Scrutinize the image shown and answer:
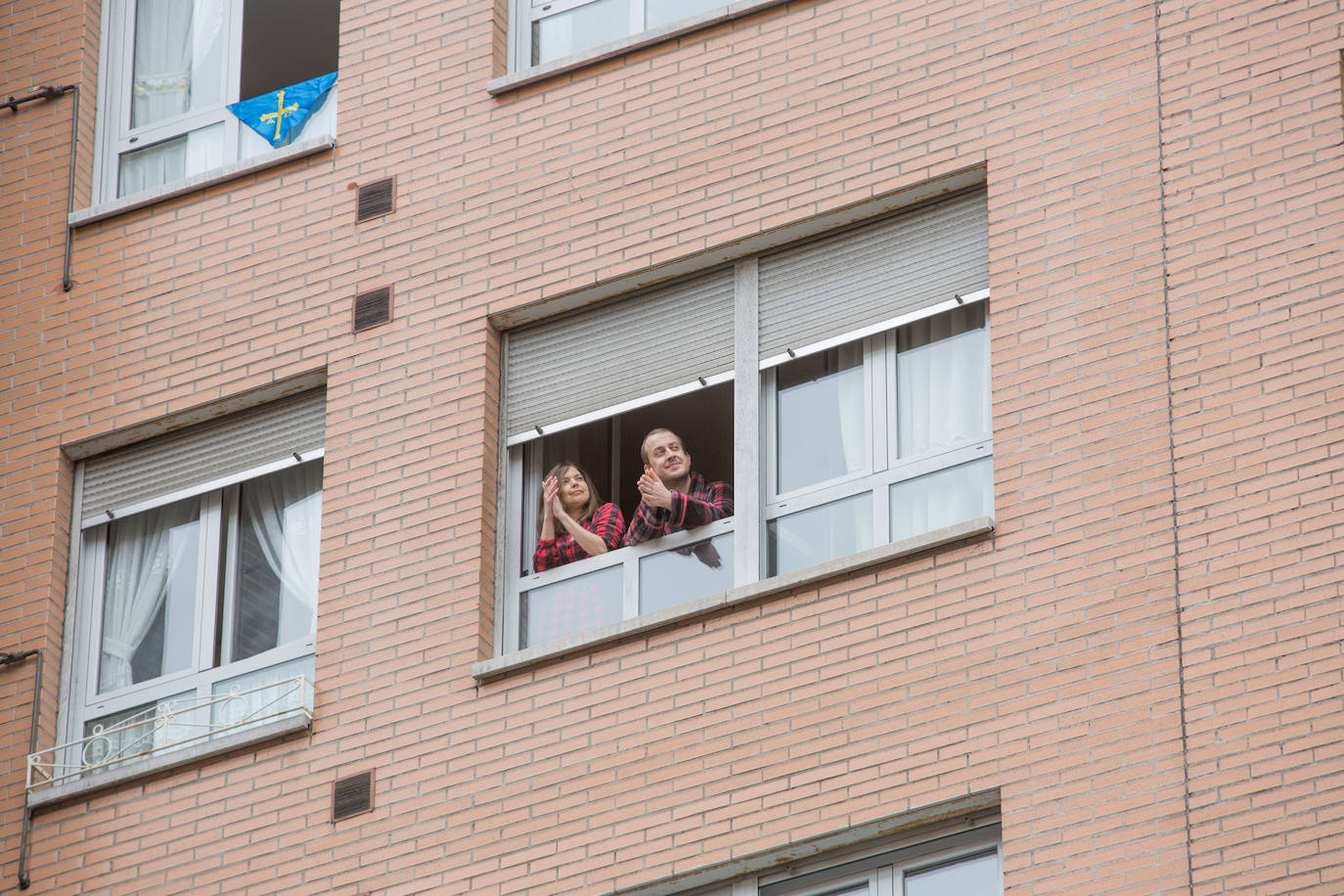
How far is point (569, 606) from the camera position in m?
16.9

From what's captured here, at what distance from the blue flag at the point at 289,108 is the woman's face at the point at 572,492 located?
376 cm

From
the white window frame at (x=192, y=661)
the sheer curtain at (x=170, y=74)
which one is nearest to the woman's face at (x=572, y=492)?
the white window frame at (x=192, y=661)

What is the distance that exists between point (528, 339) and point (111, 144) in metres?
4.00

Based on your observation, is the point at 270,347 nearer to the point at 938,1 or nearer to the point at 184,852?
the point at 184,852

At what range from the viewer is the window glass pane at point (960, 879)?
586 inches

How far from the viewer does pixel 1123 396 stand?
1527 centimetres

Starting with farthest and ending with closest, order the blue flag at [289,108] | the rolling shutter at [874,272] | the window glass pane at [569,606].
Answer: the blue flag at [289,108] → the window glass pane at [569,606] → the rolling shutter at [874,272]

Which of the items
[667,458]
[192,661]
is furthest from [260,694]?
[667,458]

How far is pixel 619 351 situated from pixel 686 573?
63.0 inches

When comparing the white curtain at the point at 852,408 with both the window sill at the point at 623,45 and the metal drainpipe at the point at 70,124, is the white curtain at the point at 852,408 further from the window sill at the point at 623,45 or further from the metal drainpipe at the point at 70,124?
the metal drainpipe at the point at 70,124

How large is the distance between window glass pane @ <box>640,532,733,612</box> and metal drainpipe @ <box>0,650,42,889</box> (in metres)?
4.12

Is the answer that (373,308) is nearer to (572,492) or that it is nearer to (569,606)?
(572,492)

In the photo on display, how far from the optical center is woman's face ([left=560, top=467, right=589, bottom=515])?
56.4 ft

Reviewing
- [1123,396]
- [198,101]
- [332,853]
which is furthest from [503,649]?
[198,101]
